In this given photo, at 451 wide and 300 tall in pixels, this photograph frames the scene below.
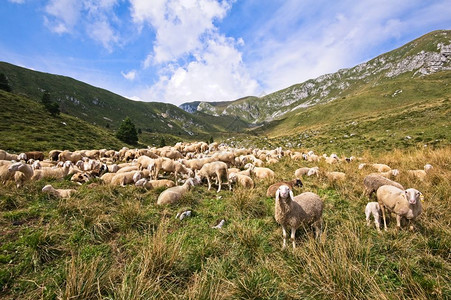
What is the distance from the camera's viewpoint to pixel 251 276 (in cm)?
369

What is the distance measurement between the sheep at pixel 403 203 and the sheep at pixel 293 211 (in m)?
2.28

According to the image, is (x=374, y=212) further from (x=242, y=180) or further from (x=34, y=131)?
(x=34, y=131)

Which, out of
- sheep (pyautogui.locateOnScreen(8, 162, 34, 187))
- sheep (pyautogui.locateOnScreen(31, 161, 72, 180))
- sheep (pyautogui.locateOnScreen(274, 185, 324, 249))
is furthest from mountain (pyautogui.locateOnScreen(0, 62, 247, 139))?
sheep (pyautogui.locateOnScreen(274, 185, 324, 249))

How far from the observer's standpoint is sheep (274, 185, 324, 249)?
5.28 m

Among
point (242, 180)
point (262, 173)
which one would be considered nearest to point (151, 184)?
point (242, 180)

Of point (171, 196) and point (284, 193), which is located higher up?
point (284, 193)

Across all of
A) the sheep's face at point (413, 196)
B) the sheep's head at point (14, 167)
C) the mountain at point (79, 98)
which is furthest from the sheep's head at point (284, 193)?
the mountain at point (79, 98)

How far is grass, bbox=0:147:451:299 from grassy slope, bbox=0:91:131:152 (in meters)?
29.4

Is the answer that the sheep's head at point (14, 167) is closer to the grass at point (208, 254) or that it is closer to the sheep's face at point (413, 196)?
the grass at point (208, 254)

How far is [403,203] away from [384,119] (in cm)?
4624

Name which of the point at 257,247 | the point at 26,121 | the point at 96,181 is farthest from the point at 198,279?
the point at 26,121

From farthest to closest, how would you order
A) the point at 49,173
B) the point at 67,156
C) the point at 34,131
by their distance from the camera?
1. the point at 34,131
2. the point at 67,156
3. the point at 49,173

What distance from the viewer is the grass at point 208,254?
3.36 m

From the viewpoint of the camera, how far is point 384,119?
40.8 meters
